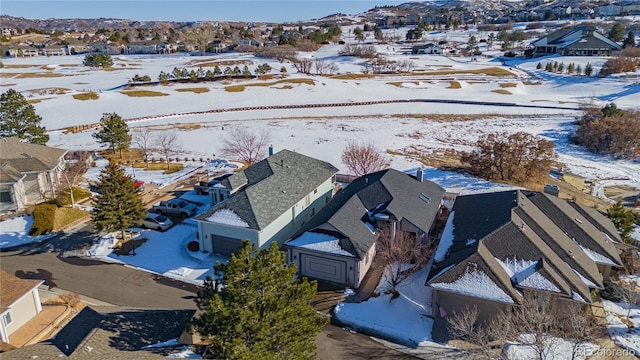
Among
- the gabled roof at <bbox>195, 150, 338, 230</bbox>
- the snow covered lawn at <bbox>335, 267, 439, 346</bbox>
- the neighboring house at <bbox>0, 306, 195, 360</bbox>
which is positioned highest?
the gabled roof at <bbox>195, 150, 338, 230</bbox>

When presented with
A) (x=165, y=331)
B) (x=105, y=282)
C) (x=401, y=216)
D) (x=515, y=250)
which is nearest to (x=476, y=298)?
(x=515, y=250)

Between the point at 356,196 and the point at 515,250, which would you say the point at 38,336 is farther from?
the point at 515,250

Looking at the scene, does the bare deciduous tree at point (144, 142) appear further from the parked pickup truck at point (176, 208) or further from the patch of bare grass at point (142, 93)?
the patch of bare grass at point (142, 93)

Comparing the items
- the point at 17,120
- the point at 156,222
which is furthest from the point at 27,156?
the point at 156,222

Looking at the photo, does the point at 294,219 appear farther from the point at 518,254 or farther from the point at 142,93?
the point at 142,93

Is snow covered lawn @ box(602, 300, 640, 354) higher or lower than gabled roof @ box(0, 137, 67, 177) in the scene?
lower

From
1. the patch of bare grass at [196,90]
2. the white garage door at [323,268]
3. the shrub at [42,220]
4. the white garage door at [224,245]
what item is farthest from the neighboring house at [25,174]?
the patch of bare grass at [196,90]

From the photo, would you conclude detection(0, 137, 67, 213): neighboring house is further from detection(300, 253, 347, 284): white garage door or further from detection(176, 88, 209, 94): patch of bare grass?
detection(176, 88, 209, 94): patch of bare grass

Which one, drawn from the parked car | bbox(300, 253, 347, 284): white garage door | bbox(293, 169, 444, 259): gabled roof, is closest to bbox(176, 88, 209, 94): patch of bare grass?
the parked car
